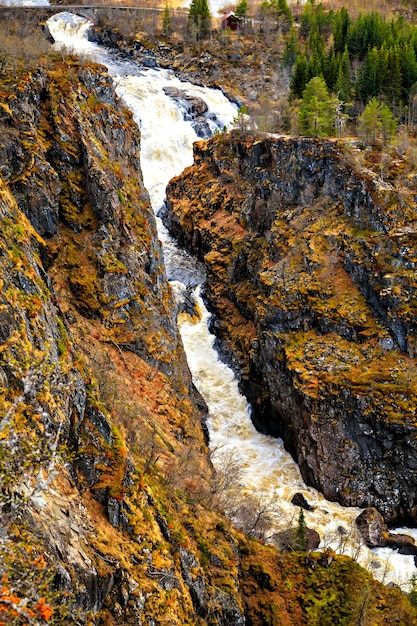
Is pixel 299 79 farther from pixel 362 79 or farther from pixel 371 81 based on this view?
pixel 371 81

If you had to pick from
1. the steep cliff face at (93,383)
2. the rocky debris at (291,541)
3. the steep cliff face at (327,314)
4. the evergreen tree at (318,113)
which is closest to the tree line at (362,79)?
the evergreen tree at (318,113)

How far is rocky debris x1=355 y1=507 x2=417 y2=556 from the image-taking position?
2702 cm

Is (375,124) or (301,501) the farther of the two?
(375,124)

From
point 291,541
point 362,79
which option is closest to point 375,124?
point 362,79

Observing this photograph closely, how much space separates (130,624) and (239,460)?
2318 cm

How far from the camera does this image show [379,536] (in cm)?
2739

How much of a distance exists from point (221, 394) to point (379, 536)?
15751 mm

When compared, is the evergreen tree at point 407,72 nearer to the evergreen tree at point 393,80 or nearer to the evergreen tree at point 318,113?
the evergreen tree at point 393,80

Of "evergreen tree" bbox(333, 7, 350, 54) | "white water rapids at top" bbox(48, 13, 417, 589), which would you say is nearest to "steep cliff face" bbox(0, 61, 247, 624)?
"white water rapids at top" bbox(48, 13, 417, 589)

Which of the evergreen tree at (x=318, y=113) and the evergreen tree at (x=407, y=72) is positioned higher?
the evergreen tree at (x=407, y=72)

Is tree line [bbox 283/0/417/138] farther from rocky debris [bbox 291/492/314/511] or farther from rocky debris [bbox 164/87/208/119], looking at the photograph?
rocky debris [bbox 291/492/314/511]

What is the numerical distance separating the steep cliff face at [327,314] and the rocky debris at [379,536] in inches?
83.8

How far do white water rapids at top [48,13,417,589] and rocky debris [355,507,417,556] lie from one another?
391 millimetres

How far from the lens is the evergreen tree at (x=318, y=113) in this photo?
45531mm
